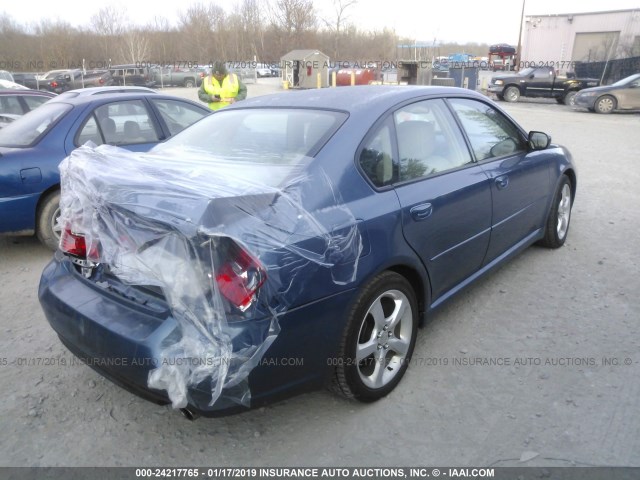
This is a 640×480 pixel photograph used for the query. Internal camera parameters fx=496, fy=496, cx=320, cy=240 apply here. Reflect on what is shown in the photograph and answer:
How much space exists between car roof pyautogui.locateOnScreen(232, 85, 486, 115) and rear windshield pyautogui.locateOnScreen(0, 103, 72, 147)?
2448mm

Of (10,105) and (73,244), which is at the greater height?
(10,105)

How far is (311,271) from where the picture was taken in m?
2.09

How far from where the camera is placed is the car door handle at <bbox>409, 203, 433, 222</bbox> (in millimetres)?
2666

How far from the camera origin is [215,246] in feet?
6.24

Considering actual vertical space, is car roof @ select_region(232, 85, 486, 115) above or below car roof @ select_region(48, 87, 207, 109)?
above

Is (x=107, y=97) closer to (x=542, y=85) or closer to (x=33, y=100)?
(x=33, y=100)

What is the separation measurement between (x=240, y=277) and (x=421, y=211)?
1211mm

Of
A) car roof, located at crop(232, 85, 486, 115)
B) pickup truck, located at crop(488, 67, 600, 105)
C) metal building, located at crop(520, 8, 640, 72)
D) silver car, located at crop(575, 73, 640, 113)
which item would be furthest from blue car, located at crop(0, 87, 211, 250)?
metal building, located at crop(520, 8, 640, 72)

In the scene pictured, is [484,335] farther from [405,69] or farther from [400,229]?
[405,69]

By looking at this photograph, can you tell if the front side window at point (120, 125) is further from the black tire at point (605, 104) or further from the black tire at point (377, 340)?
the black tire at point (605, 104)

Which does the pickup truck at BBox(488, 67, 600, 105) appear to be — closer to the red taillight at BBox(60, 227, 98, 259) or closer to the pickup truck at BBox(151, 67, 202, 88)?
the pickup truck at BBox(151, 67, 202, 88)

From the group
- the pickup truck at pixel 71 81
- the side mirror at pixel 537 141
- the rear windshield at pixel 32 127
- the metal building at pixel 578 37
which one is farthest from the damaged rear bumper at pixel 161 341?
the metal building at pixel 578 37

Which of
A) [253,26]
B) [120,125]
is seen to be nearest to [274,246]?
[120,125]

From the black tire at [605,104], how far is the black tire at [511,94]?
4.87 metres
